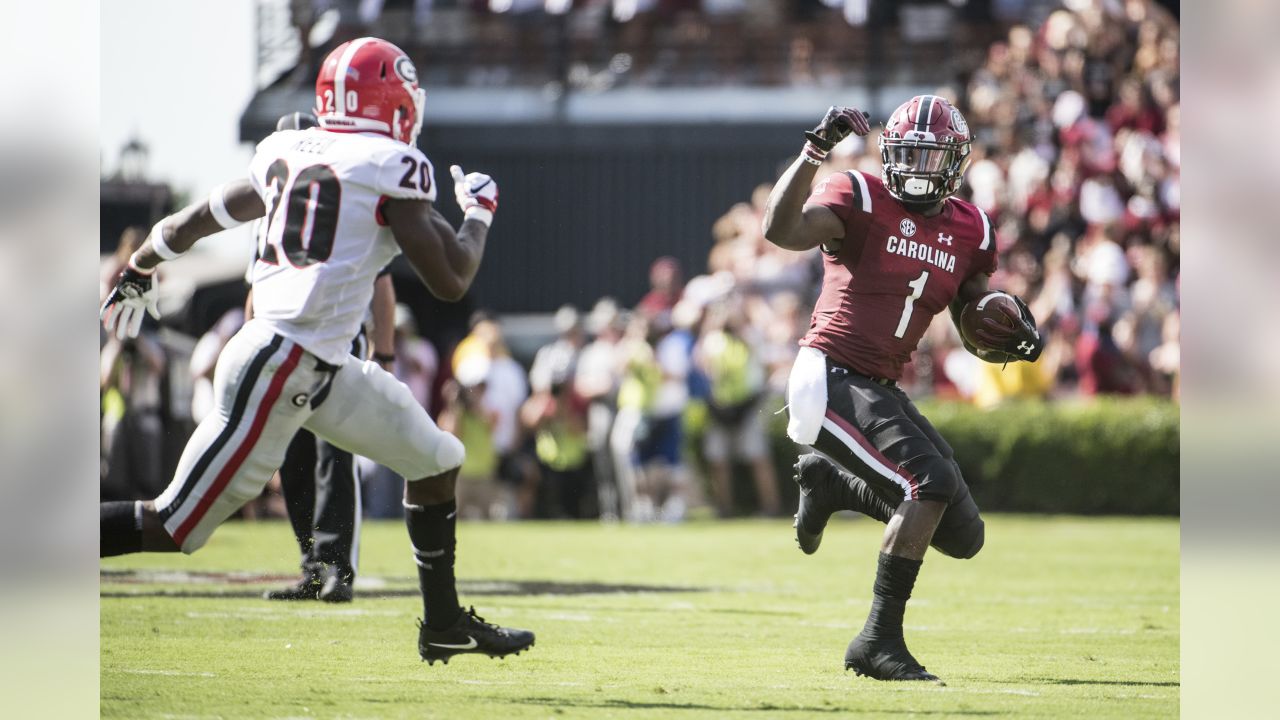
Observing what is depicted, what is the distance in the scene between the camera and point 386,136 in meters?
5.34

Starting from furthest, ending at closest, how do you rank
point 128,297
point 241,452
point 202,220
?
point 128,297, point 202,220, point 241,452

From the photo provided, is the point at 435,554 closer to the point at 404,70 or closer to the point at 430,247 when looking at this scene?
the point at 430,247

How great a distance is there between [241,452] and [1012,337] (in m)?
2.85

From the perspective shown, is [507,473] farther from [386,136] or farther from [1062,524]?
[386,136]

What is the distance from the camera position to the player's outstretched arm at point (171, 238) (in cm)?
548

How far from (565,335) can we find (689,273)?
3.04m

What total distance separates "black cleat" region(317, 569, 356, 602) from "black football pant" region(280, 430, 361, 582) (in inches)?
0.6

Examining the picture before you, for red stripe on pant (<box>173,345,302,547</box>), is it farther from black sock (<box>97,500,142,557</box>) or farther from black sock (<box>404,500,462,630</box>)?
black sock (<box>404,500,462,630</box>)

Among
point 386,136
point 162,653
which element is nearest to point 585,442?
point 162,653

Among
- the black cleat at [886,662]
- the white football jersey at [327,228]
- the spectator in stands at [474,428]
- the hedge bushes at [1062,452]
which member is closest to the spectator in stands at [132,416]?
the spectator in stands at [474,428]

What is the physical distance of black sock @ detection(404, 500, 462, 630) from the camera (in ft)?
18.4

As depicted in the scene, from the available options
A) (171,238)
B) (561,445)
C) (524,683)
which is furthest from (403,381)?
(524,683)

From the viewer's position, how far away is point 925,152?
19.8 ft

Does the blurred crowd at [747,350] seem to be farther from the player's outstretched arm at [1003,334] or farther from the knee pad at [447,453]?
the player's outstretched arm at [1003,334]
